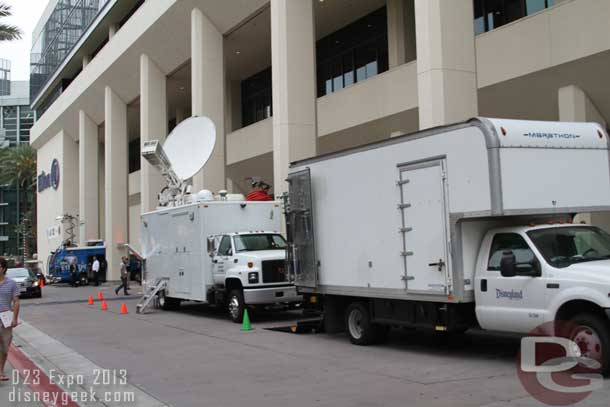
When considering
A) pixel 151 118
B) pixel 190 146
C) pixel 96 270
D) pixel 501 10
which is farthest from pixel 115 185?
pixel 501 10

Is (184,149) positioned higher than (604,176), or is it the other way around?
(184,149)

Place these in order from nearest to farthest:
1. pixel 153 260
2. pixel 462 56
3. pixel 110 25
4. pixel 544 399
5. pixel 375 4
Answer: pixel 544 399, pixel 462 56, pixel 153 260, pixel 375 4, pixel 110 25

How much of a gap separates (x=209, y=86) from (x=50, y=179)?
3999cm

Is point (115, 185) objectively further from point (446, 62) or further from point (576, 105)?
point (576, 105)

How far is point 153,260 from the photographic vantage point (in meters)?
22.0

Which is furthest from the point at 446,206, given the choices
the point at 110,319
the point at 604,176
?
the point at 110,319

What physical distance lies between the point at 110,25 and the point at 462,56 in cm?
3537

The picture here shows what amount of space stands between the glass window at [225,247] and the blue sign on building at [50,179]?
157 feet

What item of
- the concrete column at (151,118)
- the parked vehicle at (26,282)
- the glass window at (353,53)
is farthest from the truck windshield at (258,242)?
the concrete column at (151,118)

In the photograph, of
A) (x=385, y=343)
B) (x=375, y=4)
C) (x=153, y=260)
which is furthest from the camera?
(x=375, y=4)

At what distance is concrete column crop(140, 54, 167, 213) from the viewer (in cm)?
3684

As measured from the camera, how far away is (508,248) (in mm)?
9789

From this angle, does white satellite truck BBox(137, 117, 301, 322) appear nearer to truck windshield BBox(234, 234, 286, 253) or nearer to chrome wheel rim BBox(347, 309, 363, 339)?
truck windshield BBox(234, 234, 286, 253)

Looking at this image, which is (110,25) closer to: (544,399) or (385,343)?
(385,343)
